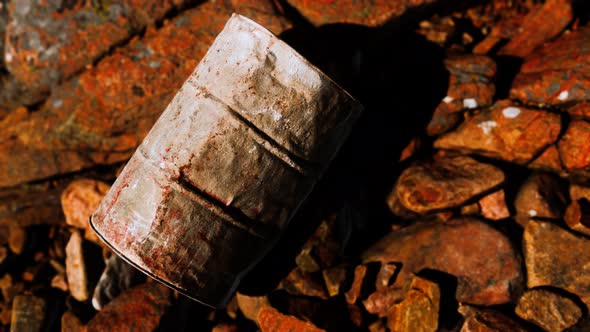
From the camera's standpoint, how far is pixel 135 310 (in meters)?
2.71

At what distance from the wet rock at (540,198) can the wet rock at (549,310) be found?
1.78 feet

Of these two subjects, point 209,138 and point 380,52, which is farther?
point 380,52

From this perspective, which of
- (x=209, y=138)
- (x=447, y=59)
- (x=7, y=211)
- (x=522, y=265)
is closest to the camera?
(x=209, y=138)

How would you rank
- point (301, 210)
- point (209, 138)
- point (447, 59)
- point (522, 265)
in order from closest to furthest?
point (209, 138)
point (522, 265)
point (301, 210)
point (447, 59)

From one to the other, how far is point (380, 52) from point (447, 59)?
503 mm

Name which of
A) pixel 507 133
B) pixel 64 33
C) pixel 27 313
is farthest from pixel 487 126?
pixel 27 313

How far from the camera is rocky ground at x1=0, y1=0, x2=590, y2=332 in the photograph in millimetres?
2660

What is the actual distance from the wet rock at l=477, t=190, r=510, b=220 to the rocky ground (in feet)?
0.04

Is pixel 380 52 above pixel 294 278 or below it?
above

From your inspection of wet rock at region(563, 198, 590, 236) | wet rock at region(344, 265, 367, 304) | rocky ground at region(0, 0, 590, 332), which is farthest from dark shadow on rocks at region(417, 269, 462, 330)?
wet rock at region(563, 198, 590, 236)

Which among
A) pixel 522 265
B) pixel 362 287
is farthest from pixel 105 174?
pixel 522 265

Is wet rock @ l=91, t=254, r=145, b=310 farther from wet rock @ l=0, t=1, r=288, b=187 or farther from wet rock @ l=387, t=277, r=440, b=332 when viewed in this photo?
wet rock @ l=387, t=277, r=440, b=332

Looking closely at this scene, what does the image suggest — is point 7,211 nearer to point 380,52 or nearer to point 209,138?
point 209,138

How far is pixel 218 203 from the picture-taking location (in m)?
2.22
